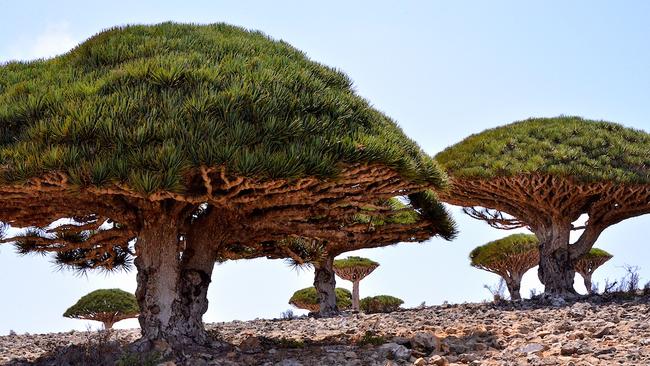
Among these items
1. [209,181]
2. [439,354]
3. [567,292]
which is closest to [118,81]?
[209,181]

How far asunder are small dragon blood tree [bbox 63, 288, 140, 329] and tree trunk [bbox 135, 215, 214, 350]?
14.4 meters

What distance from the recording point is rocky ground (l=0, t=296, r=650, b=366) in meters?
8.00

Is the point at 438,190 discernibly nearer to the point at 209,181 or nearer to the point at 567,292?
the point at 209,181

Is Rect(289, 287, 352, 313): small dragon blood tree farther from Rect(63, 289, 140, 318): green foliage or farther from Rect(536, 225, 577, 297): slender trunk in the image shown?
Rect(536, 225, 577, 297): slender trunk

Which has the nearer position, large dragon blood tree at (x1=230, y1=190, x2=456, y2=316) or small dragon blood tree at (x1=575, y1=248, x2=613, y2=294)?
large dragon blood tree at (x1=230, y1=190, x2=456, y2=316)

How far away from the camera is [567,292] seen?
669 inches

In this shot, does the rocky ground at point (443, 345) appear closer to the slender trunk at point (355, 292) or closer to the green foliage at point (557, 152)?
the green foliage at point (557, 152)

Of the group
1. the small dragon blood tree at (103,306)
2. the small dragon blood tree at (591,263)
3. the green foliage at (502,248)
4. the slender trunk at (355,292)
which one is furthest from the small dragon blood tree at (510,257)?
the small dragon blood tree at (103,306)

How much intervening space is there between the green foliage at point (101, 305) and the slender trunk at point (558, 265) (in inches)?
519

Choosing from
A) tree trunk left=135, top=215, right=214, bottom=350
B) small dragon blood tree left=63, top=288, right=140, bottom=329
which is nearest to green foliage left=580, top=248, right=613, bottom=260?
small dragon blood tree left=63, top=288, right=140, bottom=329

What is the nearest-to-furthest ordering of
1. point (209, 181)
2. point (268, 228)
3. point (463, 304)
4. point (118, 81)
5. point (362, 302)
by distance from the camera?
point (209, 181), point (118, 81), point (268, 228), point (463, 304), point (362, 302)

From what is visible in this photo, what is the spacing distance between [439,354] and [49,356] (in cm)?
523

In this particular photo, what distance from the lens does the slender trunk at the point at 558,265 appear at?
Result: 17156 millimetres

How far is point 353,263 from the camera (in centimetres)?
2714
